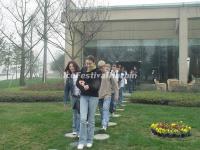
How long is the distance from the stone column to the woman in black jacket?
19.7m

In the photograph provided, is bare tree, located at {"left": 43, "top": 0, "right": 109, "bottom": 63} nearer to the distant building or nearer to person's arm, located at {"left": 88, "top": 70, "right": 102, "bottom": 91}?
the distant building

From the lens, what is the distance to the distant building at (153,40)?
26.7 metres

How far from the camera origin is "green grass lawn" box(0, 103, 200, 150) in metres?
7.85

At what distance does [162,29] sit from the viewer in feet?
96.0

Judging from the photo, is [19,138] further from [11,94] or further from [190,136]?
[11,94]

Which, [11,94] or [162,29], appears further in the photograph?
[162,29]

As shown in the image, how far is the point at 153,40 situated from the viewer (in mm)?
29359

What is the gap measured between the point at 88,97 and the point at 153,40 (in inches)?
884

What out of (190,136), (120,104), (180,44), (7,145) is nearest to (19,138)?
(7,145)

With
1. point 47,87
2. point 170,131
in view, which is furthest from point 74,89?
point 47,87

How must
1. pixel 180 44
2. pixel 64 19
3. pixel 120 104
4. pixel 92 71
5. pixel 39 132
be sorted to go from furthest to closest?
1. pixel 180 44
2. pixel 64 19
3. pixel 120 104
4. pixel 39 132
5. pixel 92 71

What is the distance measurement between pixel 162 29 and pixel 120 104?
15821 millimetres

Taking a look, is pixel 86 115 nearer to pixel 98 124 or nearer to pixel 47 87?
pixel 98 124

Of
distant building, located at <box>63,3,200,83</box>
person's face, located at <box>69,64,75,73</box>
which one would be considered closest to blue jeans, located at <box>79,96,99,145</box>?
person's face, located at <box>69,64,75,73</box>
